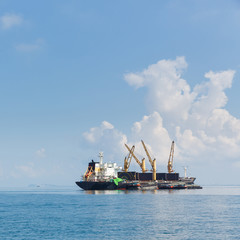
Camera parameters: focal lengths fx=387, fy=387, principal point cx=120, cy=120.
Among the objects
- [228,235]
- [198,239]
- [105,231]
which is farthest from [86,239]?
[228,235]

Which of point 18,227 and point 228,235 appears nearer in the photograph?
point 228,235

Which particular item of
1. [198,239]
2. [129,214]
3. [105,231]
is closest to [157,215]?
[129,214]

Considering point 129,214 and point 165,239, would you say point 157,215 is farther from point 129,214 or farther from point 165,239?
point 165,239

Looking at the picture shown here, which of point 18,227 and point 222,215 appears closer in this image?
point 18,227

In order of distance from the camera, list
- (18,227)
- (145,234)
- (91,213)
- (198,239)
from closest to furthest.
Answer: (198,239) → (145,234) → (18,227) → (91,213)

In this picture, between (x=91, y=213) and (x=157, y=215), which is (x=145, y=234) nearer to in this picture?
(x=157, y=215)

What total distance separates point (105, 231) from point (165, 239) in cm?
1205

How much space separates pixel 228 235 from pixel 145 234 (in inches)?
521

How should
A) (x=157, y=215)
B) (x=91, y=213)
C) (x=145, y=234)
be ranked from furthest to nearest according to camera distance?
1. (x=91, y=213)
2. (x=157, y=215)
3. (x=145, y=234)

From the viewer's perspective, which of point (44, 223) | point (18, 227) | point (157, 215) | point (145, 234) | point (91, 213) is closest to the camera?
point (145, 234)

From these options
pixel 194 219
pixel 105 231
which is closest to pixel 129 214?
pixel 194 219

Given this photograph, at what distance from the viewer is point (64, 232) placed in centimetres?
6606

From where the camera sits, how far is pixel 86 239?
5941 cm

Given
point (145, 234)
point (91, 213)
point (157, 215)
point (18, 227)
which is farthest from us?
point (91, 213)
